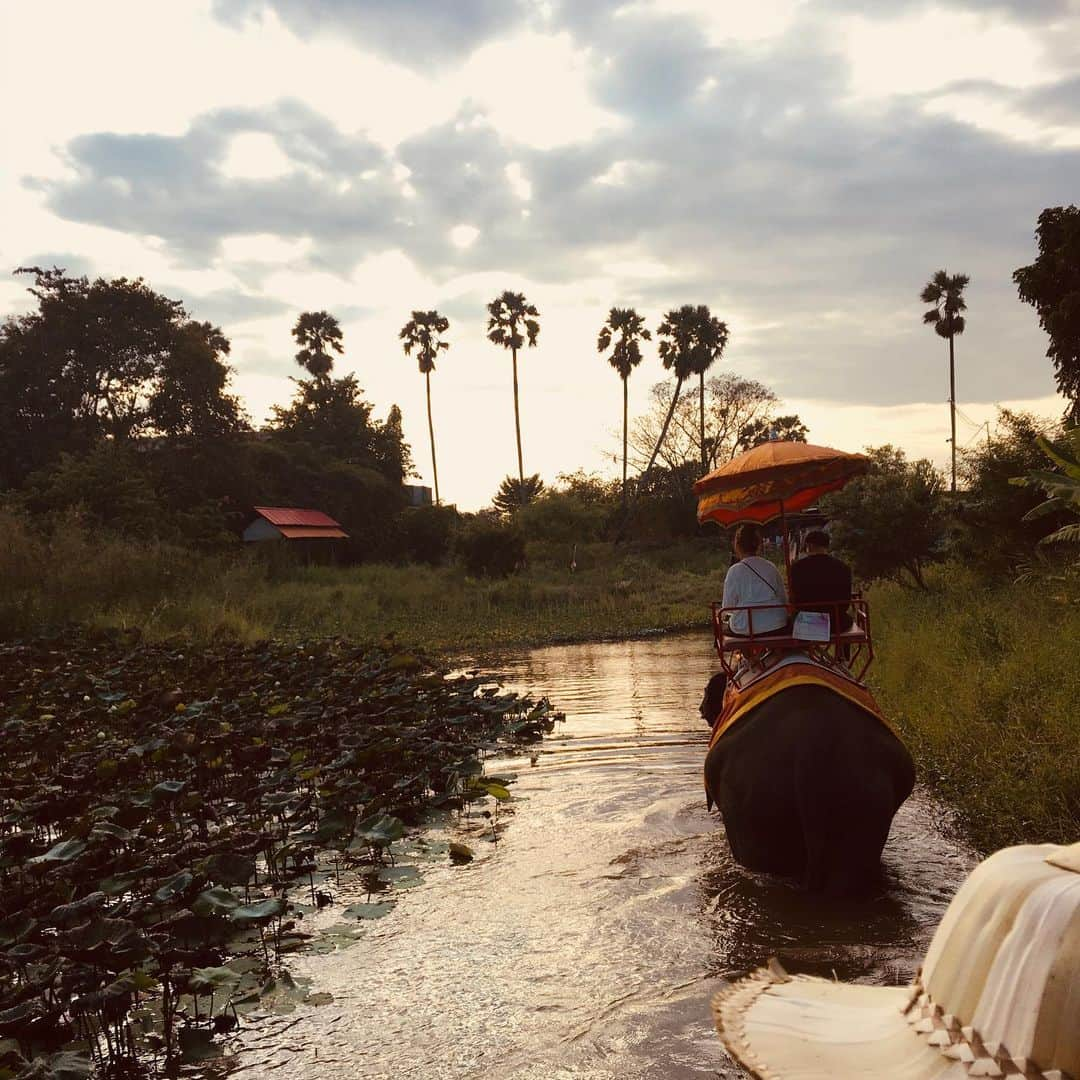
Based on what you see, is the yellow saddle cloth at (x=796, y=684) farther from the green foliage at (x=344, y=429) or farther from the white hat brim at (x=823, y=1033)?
the green foliage at (x=344, y=429)

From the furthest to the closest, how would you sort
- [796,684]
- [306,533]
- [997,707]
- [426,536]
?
1. [426,536]
2. [306,533]
3. [997,707]
4. [796,684]

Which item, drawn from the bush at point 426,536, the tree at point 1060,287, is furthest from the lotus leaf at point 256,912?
the bush at point 426,536

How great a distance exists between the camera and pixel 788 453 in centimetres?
752

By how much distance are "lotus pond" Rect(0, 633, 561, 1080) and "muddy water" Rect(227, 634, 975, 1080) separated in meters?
0.25

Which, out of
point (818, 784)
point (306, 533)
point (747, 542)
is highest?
point (306, 533)

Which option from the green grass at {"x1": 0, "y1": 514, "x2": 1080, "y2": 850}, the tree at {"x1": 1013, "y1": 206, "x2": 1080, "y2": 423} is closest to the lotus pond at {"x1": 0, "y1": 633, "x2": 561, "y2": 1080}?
the green grass at {"x1": 0, "y1": 514, "x2": 1080, "y2": 850}

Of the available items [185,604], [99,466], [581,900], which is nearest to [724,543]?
[99,466]

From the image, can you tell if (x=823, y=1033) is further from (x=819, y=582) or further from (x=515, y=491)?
(x=515, y=491)

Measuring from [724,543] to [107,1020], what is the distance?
4361cm

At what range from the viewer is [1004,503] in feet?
55.9

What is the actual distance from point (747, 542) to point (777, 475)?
558 mm

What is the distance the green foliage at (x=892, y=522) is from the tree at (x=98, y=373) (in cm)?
2542

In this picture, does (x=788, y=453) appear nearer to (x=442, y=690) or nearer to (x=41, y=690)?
(x=442, y=690)

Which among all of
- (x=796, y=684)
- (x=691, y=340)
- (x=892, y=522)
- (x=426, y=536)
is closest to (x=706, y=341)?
(x=691, y=340)
